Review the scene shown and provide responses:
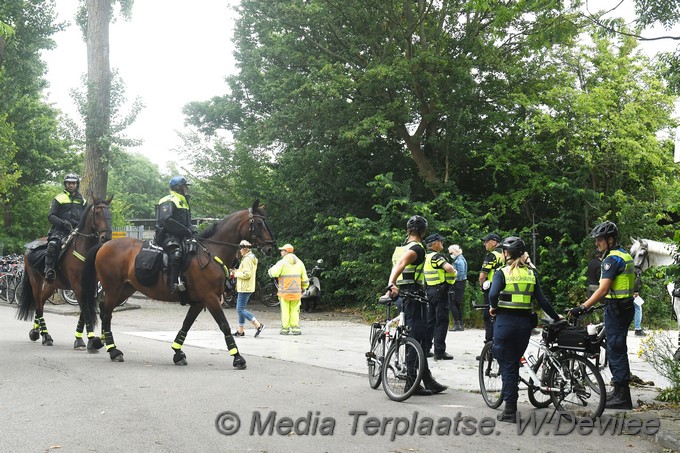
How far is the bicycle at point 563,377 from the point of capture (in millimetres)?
7355


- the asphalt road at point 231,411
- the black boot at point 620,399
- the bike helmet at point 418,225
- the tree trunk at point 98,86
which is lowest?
the asphalt road at point 231,411

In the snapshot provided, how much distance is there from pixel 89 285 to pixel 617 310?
8.08 meters

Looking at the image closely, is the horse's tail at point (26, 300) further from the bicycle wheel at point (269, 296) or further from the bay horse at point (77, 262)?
the bicycle wheel at point (269, 296)

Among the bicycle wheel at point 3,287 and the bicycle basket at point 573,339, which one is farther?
the bicycle wheel at point 3,287

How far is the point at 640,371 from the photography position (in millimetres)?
11031

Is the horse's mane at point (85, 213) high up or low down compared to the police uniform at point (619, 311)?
up

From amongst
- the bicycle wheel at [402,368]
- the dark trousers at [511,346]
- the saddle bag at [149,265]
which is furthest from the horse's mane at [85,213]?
the dark trousers at [511,346]

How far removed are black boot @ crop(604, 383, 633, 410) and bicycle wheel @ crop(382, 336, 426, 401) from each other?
2.03 m

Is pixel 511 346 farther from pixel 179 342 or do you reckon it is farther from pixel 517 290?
pixel 179 342

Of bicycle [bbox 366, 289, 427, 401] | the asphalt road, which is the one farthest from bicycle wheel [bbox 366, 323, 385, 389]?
the asphalt road

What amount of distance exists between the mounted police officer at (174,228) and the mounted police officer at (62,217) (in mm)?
2692

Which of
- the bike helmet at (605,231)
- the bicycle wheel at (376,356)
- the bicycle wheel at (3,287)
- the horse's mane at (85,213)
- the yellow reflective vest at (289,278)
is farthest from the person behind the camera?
the bicycle wheel at (3,287)

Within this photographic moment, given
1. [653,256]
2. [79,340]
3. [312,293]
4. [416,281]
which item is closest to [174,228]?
[79,340]

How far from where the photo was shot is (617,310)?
8.16 metres
